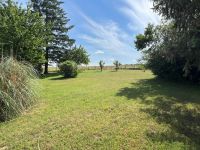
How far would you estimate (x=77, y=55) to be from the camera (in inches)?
1544

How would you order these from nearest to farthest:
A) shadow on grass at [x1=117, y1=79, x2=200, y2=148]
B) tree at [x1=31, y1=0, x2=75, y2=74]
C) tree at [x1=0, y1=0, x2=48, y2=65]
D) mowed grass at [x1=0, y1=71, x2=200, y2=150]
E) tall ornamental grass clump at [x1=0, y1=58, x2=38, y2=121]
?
1. mowed grass at [x1=0, y1=71, x2=200, y2=150]
2. shadow on grass at [x1=117, y1=79, x2=200, y2=148]
3. tall ornamental grass clump at [x1=0, y1=58, x2=38, y2=121]
4. tree at [x1=0, y1=0, x2=48, y2=65]
5. tree at [x1=31, y1=0, x2=75, y2=74]

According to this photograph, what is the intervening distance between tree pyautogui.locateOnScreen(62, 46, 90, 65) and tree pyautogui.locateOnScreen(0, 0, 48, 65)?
458 inches

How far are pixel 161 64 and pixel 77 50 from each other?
21.4m

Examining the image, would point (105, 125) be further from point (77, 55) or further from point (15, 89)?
point (77, 55)

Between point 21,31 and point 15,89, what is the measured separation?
49.1ft

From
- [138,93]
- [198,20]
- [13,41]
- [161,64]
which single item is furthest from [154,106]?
[13,41]

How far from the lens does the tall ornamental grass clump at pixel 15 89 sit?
8.95 meters

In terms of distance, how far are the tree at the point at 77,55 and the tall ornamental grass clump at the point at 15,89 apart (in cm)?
2766

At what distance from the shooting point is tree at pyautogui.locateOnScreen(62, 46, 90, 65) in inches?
1514

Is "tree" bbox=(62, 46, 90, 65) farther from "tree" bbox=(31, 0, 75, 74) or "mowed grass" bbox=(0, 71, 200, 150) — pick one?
"mowed grass" bbox=(0, 71, 200, 150)

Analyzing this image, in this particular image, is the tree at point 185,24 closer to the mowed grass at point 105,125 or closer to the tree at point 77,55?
the mowed grass at point 105,125

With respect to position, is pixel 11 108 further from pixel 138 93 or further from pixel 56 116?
pixel 138 93

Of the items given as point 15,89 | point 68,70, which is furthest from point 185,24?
point 68,70

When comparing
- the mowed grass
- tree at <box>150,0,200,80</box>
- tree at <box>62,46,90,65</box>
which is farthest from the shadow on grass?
tree at <box>62,46,90,65</box>
